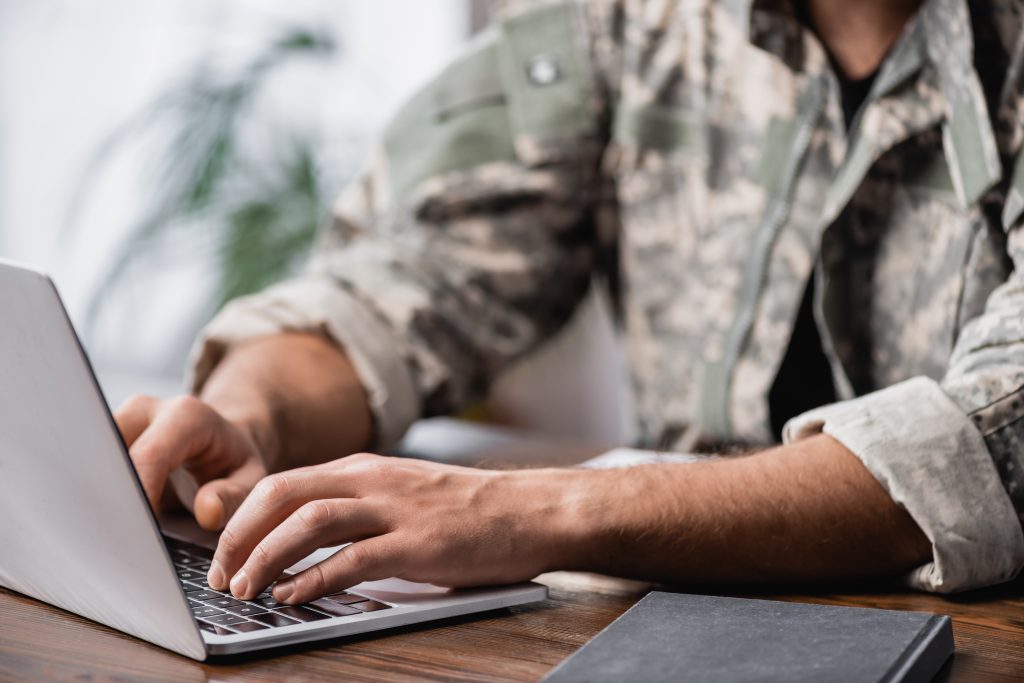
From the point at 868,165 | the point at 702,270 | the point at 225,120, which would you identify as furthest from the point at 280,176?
the point at 868,165

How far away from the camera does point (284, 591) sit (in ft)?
1.93

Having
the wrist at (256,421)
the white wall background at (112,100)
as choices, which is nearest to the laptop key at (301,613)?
the wrist at (256,421)

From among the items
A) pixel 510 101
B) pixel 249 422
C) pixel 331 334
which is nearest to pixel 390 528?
pixel 249 422

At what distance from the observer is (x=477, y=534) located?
62 cm

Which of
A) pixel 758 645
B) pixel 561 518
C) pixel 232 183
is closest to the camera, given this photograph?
pixel 758 645

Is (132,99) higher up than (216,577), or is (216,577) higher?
(132,99)

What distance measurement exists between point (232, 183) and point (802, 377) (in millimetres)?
1320

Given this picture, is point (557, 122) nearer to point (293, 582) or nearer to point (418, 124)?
point (418, 124)

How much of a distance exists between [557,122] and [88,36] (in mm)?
1816

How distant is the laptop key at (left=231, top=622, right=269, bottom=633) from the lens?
1.80 ft

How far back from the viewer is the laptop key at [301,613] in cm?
58

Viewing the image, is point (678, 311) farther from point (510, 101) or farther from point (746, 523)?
point (746, 523)

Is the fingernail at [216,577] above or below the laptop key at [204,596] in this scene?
above

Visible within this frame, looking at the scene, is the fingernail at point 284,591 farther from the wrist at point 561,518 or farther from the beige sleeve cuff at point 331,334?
the beige sleeve cuff at point 331,334
